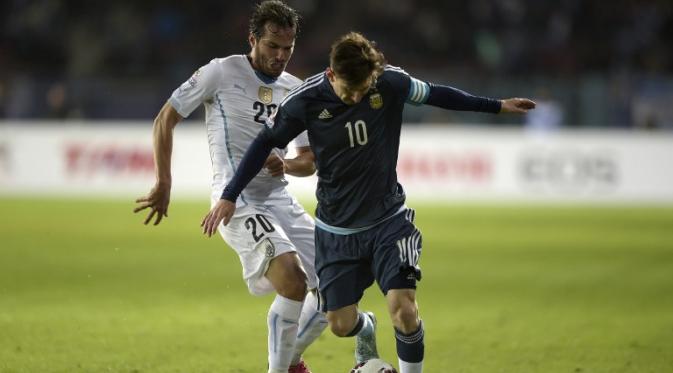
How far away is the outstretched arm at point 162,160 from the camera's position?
6.38 meters

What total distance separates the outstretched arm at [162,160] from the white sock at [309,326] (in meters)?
1.08

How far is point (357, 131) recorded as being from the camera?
581 cm

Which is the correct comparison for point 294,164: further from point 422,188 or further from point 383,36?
point 383,36

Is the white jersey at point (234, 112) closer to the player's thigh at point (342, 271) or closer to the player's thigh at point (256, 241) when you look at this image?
the player's thigh at point (256, 241)

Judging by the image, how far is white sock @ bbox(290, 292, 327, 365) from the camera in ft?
21.9

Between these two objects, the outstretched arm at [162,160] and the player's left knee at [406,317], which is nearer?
the player's left knee at [406,317]

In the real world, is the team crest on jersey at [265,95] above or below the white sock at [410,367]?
above

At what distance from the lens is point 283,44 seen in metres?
6.55

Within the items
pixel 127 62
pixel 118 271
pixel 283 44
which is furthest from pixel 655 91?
pixel 283 44

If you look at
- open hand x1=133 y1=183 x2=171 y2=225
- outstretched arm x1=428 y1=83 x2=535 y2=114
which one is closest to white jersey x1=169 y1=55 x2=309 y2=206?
open hand x1=133 y1=183 x2=171 y2=225

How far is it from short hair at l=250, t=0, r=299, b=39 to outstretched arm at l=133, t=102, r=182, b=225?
73 centimetres

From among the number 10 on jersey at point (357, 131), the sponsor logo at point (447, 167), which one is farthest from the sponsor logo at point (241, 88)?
the sponsor logo at point (447, 167)

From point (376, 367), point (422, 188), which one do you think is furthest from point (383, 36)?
point (376, 367)

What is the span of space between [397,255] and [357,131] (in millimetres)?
714
